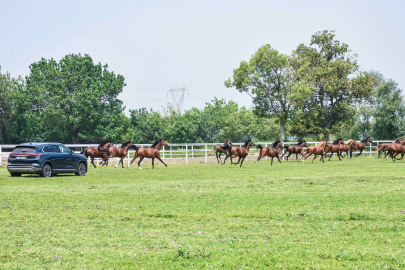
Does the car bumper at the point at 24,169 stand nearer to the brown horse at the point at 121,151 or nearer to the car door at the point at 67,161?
the car door at the point at 67,161

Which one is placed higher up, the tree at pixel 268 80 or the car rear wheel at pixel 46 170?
the tree at pixel 268 80

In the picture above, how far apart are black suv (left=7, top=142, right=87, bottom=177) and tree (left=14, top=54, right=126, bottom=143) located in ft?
143

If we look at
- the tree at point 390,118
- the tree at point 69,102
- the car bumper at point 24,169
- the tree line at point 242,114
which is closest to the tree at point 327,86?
the tree line at point 242,114

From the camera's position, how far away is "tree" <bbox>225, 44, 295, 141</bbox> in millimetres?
49875

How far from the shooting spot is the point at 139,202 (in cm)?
1106

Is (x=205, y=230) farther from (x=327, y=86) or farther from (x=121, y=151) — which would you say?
(x=327, y=86)

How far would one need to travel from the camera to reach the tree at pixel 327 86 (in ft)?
181

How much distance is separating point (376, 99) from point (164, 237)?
253ft

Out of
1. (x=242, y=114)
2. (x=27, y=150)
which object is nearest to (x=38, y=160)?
(x=27, y=150)

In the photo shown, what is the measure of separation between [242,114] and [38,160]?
67.3 meters

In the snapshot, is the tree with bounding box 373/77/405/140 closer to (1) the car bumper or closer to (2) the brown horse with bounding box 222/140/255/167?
(2) the brown horse with bounding box 222/140/255/167

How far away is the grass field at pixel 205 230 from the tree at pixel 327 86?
44.2 meters

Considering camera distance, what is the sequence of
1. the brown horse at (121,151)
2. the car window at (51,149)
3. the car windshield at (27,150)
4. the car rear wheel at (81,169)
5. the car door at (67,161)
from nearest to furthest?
the car windshield at (27,150), the car window at (51,149), the car door at (67,161), the car rear wheel at (81,169), the brown horse at (121,151)

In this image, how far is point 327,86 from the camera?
54875mm
